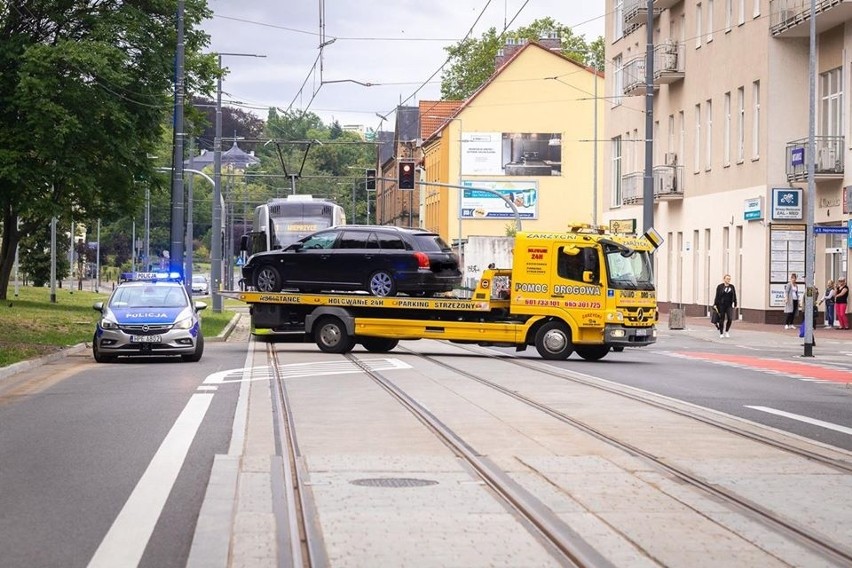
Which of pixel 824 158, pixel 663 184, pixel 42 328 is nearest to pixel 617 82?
pixel 663 184

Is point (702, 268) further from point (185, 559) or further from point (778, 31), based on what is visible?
point (185, 559)

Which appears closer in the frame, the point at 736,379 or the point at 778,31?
the point at 736,379

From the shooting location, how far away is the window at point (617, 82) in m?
65.8

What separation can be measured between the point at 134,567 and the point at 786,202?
40.1m

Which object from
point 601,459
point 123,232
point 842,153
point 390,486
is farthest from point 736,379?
point 123,232

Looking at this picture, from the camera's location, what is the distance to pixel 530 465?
38.9 feet

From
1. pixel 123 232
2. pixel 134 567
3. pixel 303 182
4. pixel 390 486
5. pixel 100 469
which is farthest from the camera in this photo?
pixel 303 182

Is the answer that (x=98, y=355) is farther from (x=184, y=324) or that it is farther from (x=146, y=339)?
(x=184, y=324)

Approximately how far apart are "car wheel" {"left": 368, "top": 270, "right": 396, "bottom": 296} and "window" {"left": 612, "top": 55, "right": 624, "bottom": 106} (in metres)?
38.1

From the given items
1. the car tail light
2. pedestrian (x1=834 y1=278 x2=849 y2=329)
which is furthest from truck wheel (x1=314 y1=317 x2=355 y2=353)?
pedestrian (x1=834 y1=278 x2=849 y2=329)

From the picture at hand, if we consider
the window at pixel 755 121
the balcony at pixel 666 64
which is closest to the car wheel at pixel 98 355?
the window at pixel 755 121

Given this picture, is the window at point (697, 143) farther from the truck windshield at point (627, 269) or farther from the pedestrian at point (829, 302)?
the truck windshield at point (627, 269)

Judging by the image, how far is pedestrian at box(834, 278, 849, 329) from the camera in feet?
138

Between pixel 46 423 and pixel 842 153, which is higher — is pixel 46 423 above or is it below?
below
